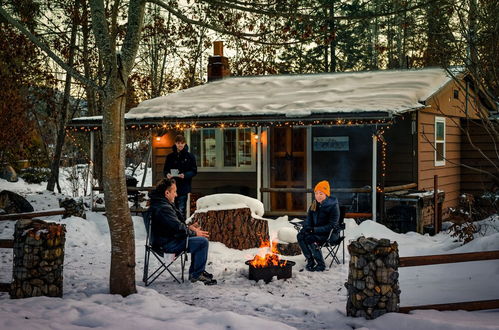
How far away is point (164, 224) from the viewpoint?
293 inches

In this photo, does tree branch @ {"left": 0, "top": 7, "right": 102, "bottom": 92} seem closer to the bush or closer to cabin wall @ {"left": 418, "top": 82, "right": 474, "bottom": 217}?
cabin wall @ {"left": 418, "top": 82, "right": 474, "bottom": 217}

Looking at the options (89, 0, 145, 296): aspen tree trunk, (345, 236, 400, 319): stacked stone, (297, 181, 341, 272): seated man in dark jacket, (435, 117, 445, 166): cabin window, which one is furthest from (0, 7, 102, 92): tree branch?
(435, 117, 445, 166): cabin window

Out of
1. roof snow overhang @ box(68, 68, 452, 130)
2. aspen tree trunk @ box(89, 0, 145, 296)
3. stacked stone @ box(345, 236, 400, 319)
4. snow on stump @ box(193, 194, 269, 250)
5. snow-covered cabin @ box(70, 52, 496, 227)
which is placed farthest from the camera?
snow-covered cabin @ box(70, 52, 496, 227)

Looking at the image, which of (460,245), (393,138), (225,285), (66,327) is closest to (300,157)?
(393,138)

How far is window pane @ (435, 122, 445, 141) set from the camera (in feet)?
50.9

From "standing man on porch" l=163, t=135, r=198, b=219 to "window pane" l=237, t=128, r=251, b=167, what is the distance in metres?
4.44

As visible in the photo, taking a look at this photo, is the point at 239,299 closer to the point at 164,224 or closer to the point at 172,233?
the point at 172,233

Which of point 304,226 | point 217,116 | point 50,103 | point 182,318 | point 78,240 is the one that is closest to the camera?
point 182,318

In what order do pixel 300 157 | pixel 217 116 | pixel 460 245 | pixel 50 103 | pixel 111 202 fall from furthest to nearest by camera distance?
Result: pixel 50 103 → pixel 300 157 → pixel 217 116 → pixel 460 245 → pixel 111 202

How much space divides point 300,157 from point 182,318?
949cm

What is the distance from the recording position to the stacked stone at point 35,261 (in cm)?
632

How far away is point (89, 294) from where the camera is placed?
22.4 ft

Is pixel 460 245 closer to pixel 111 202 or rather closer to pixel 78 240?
pixel 111 202

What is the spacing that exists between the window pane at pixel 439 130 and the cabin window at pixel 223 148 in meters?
5.15
